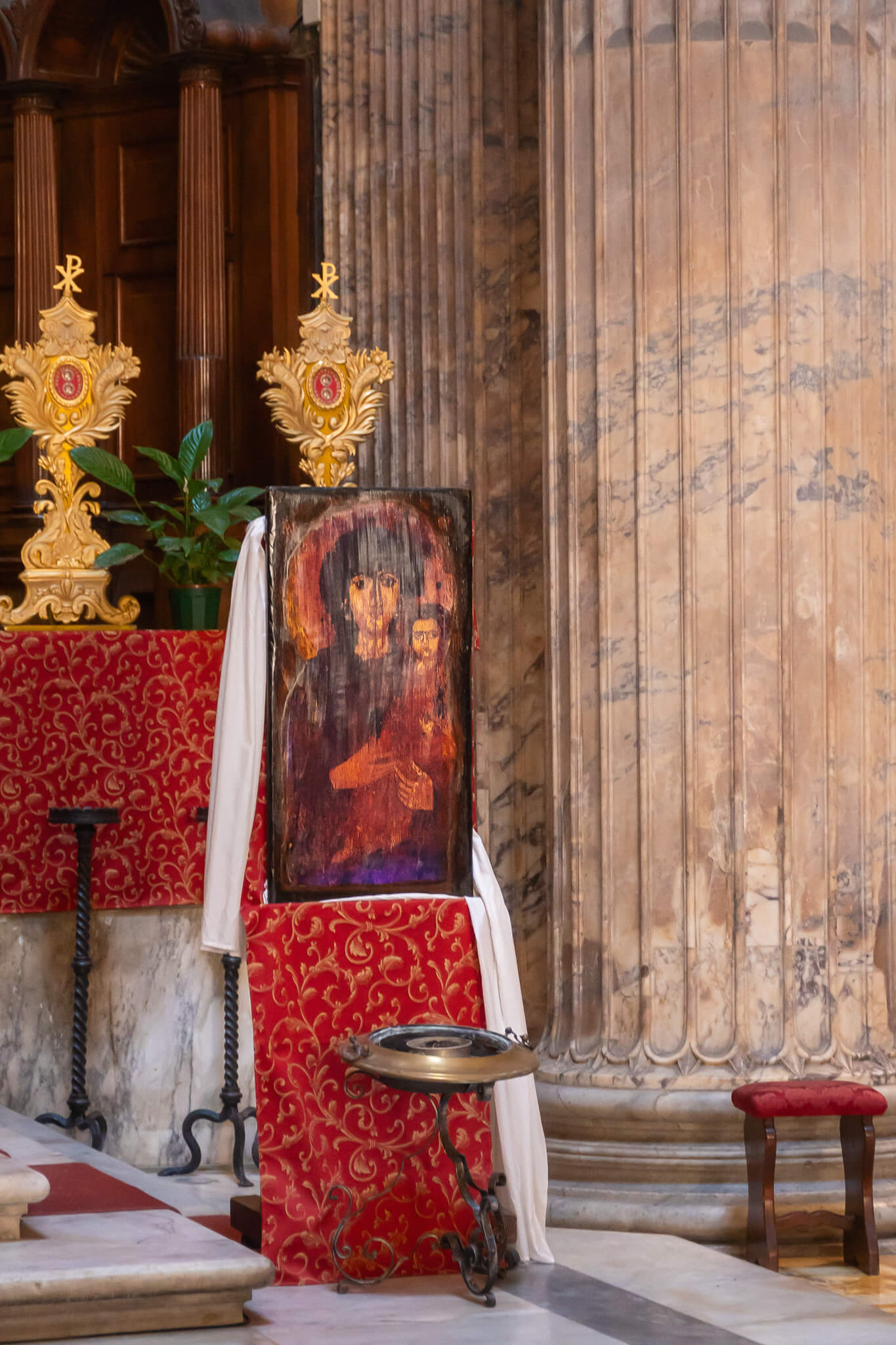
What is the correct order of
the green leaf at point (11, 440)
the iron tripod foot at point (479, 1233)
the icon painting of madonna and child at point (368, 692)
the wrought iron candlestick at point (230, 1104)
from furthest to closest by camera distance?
the green leaf at point (11, 440) → the wrought iron candlestick at point (230, 1104) → the icon painting of madonna and child at point (368, 692) → the iron tripod foot at point (479, 1233)

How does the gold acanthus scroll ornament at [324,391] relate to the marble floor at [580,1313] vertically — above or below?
above

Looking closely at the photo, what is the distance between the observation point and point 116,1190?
4867 mm

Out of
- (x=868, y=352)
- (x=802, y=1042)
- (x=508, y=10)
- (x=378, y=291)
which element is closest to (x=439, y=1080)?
(x=802, y=1042)

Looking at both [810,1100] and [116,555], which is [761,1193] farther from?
[116,555]

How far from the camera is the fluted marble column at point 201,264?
7148 mm

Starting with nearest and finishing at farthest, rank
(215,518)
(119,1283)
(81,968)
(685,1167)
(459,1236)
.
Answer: (119,1283), (459,1236), (685,1167), (81,968), (215,518)

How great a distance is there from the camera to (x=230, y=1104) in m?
5.80

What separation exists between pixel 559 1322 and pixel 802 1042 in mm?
1546

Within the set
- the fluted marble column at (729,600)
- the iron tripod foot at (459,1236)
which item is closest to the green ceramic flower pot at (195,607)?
the fluted marble column at (729,600)

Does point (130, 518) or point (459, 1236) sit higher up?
point (130, 518)

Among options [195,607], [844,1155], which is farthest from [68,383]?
[844,1155]

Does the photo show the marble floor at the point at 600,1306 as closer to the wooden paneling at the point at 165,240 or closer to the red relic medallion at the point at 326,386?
the red relic medallion at the point at 326,386

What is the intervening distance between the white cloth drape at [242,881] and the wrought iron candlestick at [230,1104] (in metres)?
1.23

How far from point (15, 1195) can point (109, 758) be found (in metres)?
1.98
